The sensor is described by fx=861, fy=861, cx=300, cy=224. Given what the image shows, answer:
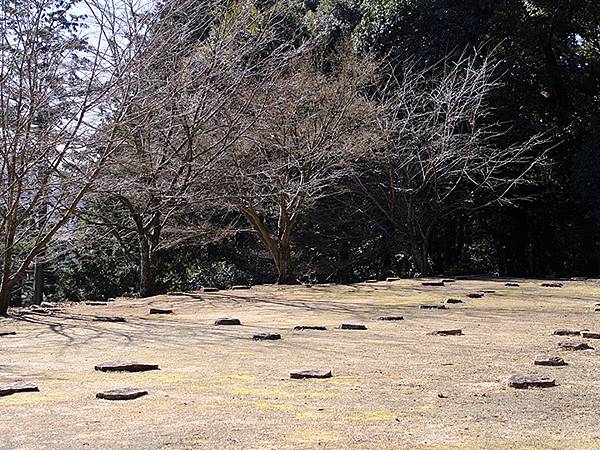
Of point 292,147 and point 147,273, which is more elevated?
point 292,147

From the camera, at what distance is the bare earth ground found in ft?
8.57

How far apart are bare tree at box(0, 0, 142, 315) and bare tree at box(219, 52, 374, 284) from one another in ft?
9.15

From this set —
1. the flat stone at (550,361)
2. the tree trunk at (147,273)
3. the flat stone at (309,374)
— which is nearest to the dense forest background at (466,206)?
the tree trunk at (147,273)

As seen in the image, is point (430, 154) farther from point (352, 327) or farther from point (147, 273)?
point (352, 327)

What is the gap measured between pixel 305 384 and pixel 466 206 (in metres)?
12.1

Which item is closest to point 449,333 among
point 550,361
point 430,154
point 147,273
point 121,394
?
point 550,361

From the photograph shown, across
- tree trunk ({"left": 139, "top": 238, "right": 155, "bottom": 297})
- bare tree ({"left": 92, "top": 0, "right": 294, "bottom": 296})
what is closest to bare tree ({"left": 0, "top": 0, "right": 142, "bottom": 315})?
bare tree ({"left": 92, "top": 0, "right": 294, "bottom": 296})

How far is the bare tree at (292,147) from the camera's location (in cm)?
1142

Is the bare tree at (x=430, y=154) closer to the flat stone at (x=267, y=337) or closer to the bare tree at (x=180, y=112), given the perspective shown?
the bare tree at (x=180, y=112)

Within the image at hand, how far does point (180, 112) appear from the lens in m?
9.48

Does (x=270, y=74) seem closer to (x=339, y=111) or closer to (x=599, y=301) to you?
(x=339, y=111)

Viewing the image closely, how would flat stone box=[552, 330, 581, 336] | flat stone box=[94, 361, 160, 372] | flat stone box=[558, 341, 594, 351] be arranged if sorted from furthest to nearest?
1. flat stone box=[552, 330, 581, 336]
2. flat stone box=[558, 341, 594, 351]
3. flat stone box=[94, 361, 160, 372]

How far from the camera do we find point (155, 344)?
554 cm

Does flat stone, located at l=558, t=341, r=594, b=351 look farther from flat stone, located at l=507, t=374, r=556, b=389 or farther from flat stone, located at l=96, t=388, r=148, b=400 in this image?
flat stone, located at l=96, t=388, r=148, b=400
